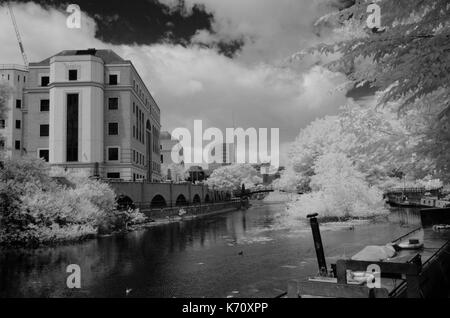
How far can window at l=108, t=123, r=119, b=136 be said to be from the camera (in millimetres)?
58531

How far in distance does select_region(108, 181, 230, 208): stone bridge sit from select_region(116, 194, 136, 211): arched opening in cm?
50

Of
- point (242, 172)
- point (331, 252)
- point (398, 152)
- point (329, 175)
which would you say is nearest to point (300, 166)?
Result: point (329, 175)

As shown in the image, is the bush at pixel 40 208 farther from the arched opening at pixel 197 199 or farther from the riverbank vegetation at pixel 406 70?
the arched opening at pixel 197 199

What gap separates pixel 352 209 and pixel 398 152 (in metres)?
34.2

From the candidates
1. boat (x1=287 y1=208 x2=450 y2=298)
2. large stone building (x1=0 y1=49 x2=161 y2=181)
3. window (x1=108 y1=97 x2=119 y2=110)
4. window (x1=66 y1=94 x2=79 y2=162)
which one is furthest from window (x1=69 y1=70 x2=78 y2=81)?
boat (x1=287 y1=208 x2=450 y2=298)

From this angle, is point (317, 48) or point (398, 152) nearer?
point (317, 48)

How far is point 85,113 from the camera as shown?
55031 millimetres

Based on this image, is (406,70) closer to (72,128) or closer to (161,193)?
(161,193)

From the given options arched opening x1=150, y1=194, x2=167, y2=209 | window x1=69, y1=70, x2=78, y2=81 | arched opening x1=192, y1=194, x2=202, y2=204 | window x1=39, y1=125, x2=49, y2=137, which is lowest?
arched opening x1=192, y1=194, x2=202, y2=204

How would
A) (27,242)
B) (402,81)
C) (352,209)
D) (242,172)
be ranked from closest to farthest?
(402,81) → (27,242) → (352,209) → (242,172)

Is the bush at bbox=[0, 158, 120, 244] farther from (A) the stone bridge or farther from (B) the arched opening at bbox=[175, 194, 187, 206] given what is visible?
(B) the arched opening at bbox=[175, 194, 187, 206]

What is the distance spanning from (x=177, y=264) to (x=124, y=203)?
89.8 feet

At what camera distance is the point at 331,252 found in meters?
22.3
